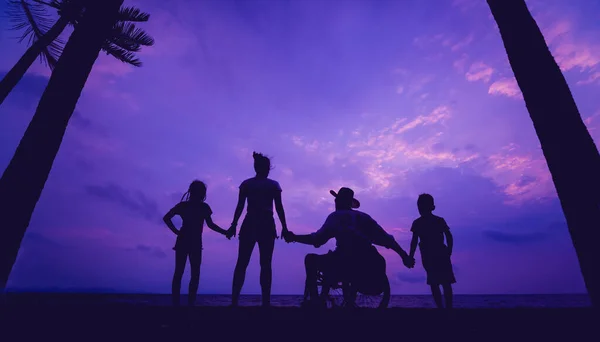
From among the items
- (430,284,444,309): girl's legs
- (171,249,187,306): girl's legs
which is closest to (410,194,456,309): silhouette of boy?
(430,284,444,309): girl's legs

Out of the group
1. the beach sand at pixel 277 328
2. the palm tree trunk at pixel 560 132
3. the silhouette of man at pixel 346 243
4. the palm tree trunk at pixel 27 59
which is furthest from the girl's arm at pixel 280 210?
the palm tree trunk at pixel 27 59

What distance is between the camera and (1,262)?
11.9 feet

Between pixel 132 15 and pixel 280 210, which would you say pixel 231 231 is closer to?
pixel 280 210

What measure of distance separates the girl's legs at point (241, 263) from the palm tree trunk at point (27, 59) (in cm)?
911

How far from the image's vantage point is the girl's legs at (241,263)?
186 inches

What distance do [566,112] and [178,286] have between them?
581cm

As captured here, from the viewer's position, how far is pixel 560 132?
11.0 ft

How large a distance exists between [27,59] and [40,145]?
8053 mm

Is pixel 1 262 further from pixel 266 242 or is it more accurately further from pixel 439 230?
pixel 439 230

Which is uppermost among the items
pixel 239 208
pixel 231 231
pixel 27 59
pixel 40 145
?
pixel 27 59

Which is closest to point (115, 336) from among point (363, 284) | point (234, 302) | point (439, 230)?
→ point (234, 302)

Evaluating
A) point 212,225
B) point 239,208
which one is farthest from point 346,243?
point 212,225

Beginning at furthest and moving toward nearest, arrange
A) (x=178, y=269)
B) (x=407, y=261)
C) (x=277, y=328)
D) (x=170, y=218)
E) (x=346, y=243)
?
(x=170, y=218) < (x=178, y=269) < (x=407, y=261) < (x=346, y=243) < (x=277, y=328)

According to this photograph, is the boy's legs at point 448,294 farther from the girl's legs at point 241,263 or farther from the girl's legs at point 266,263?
the girl's legs at point 241,263
